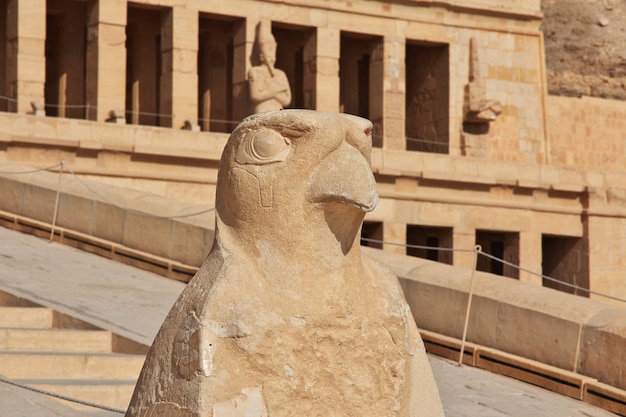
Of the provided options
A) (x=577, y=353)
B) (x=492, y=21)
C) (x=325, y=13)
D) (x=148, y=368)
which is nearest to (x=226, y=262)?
(x=148, y=368)

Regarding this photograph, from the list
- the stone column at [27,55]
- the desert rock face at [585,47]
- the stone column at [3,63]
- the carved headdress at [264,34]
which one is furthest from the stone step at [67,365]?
the desert rock face at [585,47]

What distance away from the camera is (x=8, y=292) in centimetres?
921

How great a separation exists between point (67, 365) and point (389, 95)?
1693 centimetres

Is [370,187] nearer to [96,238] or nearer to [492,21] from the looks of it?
[96,238]

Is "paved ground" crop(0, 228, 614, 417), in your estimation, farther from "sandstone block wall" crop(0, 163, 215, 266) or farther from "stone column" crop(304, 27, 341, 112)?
"stone column" crop(304, 27, 341, 112)

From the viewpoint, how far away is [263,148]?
461 centimetres

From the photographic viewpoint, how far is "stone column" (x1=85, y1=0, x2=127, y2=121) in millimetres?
21688

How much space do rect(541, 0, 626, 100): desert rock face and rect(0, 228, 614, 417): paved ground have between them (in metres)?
18.7

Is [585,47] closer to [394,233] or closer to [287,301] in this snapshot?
[394,233]

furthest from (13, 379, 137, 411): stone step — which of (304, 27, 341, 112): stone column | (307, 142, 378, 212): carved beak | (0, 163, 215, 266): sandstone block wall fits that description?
(304, 27, 341, 112): stone column

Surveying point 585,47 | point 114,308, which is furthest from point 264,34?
point 114,308

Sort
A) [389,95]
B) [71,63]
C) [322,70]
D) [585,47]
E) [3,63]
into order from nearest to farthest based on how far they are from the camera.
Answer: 1. [322,70]
2. [3,63]
3. [389,95]
4. [71,63]
5. [585,47]

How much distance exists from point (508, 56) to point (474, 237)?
239 inches

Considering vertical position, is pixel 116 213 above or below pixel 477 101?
below
